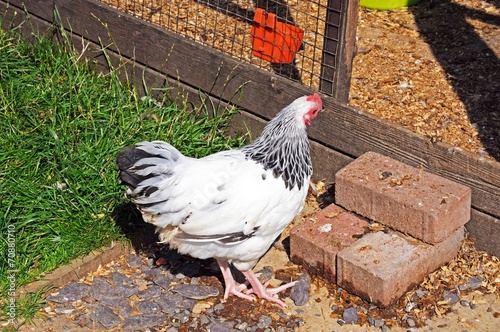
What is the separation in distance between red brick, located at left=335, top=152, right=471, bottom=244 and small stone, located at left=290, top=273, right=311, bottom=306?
513mm

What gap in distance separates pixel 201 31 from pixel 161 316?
9.07ft

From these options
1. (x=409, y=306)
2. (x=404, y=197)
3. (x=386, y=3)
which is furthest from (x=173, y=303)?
(x=386, y=3)

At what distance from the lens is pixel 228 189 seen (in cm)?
414

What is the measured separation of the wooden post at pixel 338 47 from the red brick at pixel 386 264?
0.96m

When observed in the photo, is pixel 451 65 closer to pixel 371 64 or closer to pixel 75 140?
pixel 371 64

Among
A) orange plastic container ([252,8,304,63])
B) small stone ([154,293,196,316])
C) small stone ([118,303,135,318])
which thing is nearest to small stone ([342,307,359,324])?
small stone ([154,293,196,316])

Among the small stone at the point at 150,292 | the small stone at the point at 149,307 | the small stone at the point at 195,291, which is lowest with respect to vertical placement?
the small stone at the point at 149,307

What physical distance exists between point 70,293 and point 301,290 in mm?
1308

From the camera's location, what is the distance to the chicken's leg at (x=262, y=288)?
4.51 metres

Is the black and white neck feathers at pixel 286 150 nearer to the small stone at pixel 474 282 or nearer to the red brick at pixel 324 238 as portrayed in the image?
the red brick at pixel 324 238

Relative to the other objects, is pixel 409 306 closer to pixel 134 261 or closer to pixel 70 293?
pixel 134 261

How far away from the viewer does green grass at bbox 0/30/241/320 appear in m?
4.68

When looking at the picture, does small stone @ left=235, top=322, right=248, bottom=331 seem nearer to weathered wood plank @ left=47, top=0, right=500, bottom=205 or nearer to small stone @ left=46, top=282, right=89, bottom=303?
small stone @ left=46, top=282, right=89, bottom=303

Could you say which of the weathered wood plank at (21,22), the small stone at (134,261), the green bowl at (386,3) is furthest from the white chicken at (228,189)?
the green bowl at (386,3)
